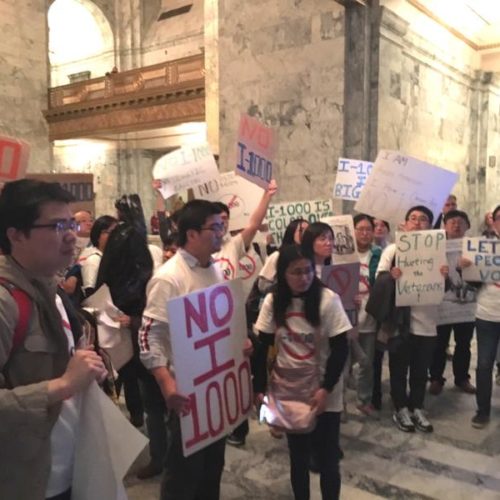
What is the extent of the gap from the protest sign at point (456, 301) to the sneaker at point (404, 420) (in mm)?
898

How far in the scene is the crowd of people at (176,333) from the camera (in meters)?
1.43

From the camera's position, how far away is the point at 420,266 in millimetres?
4223

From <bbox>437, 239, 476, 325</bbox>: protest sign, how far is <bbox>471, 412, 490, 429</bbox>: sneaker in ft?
2.68

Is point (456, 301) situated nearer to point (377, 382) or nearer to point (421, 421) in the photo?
point (377, 382)

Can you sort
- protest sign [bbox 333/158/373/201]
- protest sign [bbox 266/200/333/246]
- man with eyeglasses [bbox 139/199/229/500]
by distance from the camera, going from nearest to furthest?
man with eyeglasses [bbox 139/199/229/500]
protest sign [bbox 266/200/333/246]
protest sign [bbox 333/158/373/201]

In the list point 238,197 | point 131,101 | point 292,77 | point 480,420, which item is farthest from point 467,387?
point 131,101

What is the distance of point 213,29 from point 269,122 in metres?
4.70

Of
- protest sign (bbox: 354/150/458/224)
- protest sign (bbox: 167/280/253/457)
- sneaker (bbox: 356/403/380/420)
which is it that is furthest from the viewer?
protest sign (bbox: 354/150/458/224)

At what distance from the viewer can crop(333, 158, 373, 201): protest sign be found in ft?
19.4

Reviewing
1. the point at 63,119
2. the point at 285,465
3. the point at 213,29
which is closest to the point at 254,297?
the point at 285,465

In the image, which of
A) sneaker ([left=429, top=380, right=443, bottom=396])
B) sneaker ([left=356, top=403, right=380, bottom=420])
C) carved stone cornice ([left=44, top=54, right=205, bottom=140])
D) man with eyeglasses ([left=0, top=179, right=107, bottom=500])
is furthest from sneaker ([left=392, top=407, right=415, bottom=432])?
carved stone cornice ([left=44, top=54, right=205, bottom=140])

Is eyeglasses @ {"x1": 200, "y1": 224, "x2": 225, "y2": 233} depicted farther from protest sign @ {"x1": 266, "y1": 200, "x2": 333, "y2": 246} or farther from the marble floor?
protest sign @ {"x1": 266, "y1": 200, "x2": 333, "y2": 246}

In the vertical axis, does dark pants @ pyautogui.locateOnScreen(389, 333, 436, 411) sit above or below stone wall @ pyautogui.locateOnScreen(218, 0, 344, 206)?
below

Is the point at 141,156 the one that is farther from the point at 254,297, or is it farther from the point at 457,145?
the point at 254,297
